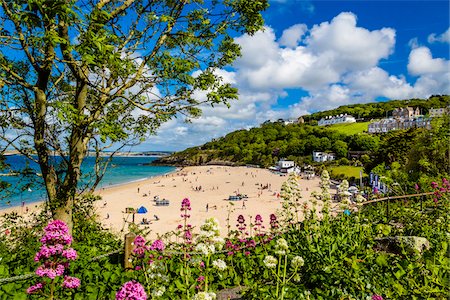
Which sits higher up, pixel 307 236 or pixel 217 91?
pixel 217 91

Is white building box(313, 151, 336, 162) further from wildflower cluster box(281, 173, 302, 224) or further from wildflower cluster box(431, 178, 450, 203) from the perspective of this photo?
wildflower cluster box(281, 173, 302, 224)

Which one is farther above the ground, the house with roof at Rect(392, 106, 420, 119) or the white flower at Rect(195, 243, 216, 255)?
the house with roof at Rect(392, 106, 420, 119)

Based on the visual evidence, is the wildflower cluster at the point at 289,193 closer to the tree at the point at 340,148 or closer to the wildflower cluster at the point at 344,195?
the wildflower cluster at the point at 344,195

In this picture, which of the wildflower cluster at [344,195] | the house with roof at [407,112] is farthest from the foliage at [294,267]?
the house with roof at [407,112]

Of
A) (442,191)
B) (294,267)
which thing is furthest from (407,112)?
(294,267)

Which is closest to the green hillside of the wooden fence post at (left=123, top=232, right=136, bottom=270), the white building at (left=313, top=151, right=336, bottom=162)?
the white building at (left=313, top=151, right=336, bottom=162)

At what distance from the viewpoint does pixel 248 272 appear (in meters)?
6.27

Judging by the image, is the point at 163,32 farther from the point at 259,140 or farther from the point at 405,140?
the point at 259,140

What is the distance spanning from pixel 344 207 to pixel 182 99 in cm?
432

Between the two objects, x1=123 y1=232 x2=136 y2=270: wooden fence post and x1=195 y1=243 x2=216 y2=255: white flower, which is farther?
x1=123 y1=232 x2=136 y2=270: wooden fence post

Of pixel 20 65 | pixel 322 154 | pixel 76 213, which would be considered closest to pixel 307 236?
pixel 76 213

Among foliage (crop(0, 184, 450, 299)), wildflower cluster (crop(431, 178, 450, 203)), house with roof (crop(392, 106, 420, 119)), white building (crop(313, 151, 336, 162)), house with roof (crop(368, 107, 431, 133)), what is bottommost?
foliage (crop(0, 184, 450, 299))

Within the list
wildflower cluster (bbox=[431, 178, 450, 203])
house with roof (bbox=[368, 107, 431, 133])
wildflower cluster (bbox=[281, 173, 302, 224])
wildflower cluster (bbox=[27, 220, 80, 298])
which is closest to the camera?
wildflower cluster (bbox=[27, 220, 80, 298])

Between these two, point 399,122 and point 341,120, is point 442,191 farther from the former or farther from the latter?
point 341,120
